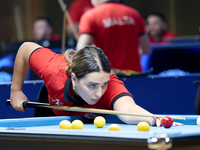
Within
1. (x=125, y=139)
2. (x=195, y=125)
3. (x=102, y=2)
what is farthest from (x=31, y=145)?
(x=102, y=2)

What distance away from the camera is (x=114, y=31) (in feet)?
11.3

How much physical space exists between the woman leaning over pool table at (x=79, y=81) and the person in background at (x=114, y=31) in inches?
34.0

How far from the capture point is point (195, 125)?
2.00 metres

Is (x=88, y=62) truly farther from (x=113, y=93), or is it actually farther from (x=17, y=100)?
(x=17, y=100)

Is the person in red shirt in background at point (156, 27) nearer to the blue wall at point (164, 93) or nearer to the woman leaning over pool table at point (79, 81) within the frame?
the blue wall at point (164, 93)

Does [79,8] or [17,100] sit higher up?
[79,8]

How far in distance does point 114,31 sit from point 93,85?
1536 mm

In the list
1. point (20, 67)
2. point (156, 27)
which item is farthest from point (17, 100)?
point (156, 27)

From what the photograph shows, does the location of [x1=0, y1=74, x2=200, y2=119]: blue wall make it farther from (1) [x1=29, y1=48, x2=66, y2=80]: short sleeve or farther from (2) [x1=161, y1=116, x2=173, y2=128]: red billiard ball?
(2) [x1=161, y1=116, x2=173, y2=128]: red billiard ball

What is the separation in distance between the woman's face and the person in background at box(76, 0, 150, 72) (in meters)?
1.29

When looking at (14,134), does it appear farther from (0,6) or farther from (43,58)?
(0,6)

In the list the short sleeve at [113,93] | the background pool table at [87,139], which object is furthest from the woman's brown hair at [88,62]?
the background pool table at [87,139]

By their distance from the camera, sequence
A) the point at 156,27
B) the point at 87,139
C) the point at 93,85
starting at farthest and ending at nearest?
the point at 156,27 → the point at 93,85 → the point at 87,139

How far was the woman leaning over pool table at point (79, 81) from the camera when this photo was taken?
6.63 feet
